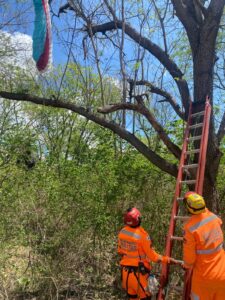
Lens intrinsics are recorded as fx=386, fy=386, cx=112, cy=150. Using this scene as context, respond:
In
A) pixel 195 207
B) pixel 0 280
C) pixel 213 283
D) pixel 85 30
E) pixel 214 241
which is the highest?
pixel 85 30

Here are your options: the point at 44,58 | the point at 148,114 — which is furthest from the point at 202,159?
the point at 44,58

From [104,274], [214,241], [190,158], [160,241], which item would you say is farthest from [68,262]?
[214,241]

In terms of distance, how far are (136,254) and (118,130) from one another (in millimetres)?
2286

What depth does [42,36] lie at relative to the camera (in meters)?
4.93

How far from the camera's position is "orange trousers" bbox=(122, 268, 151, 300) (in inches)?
206

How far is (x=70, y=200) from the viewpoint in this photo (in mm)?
7125

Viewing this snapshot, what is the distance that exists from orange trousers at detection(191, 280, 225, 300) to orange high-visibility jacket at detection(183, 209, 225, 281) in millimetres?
71

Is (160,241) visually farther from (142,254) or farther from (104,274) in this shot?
(142,254)

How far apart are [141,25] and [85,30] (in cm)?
118

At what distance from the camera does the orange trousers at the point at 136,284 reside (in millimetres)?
5234

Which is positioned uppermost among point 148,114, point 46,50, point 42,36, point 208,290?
point 42,36

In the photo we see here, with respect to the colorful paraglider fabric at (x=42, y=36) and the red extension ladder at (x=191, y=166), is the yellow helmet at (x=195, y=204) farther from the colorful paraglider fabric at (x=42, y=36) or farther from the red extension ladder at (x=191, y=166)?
the colorful paraglider fabric at (x=42, y=36)

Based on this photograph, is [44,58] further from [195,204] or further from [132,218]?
[195,204]

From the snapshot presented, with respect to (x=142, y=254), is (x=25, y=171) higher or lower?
higher
